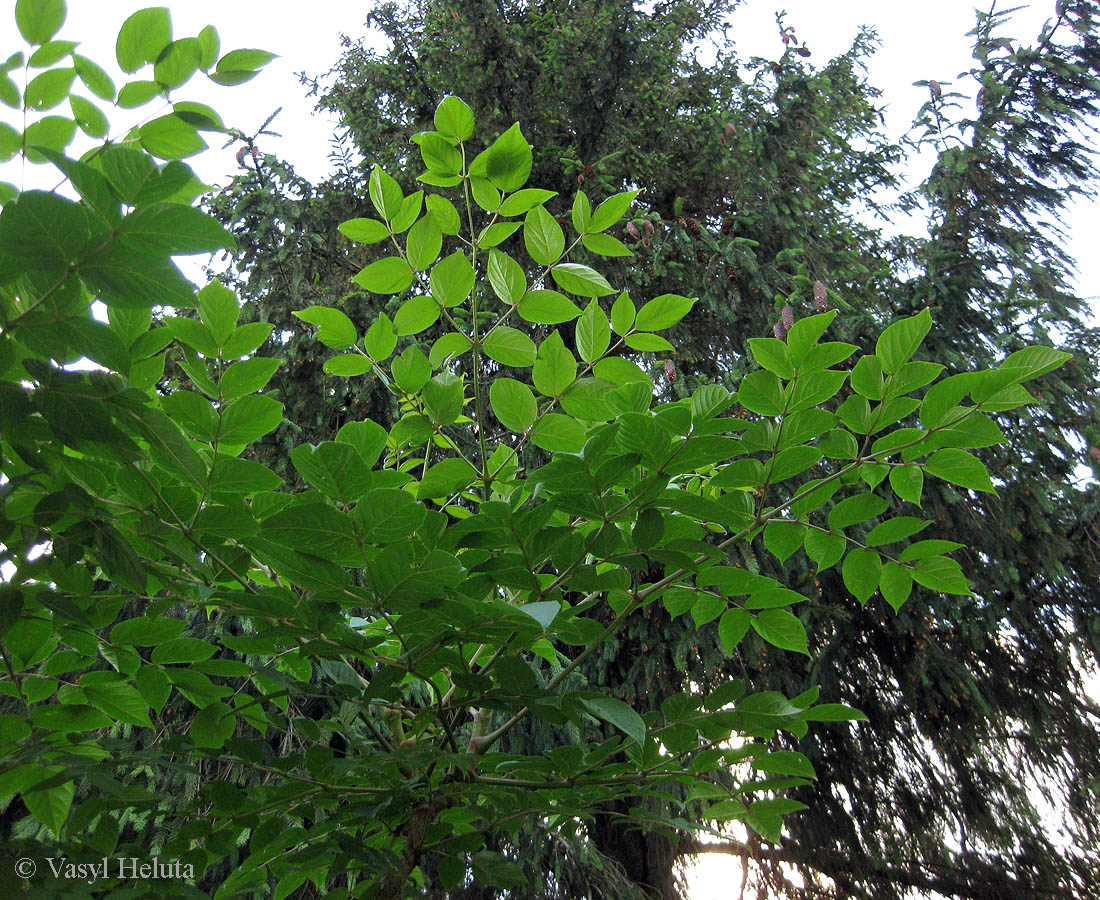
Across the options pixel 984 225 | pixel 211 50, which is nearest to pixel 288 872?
pixel 211 50

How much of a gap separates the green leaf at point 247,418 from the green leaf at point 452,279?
0.81 ft

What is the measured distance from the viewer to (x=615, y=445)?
80 centimetres

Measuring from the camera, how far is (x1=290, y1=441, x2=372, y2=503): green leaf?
2.23 feet

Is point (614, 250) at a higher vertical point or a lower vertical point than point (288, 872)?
higher

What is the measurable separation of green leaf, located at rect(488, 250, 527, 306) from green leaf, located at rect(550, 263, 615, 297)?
0.05 meters

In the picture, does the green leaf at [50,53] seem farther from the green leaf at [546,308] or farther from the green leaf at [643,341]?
the green leaf at [643,341]

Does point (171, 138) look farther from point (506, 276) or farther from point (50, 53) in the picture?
point (506, 276)

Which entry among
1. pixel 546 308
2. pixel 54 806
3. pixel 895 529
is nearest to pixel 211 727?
pixel 54 806

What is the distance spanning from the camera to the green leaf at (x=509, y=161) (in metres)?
0.91

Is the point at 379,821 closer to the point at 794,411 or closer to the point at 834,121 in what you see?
the point at 794,411

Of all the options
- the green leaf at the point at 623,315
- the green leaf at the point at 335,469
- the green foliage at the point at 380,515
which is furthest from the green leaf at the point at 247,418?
the green leaf at the point at 623,315

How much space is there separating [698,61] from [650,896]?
290 inches

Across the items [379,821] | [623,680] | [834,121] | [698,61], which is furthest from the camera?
[698,61]

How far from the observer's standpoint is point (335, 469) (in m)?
0.70
